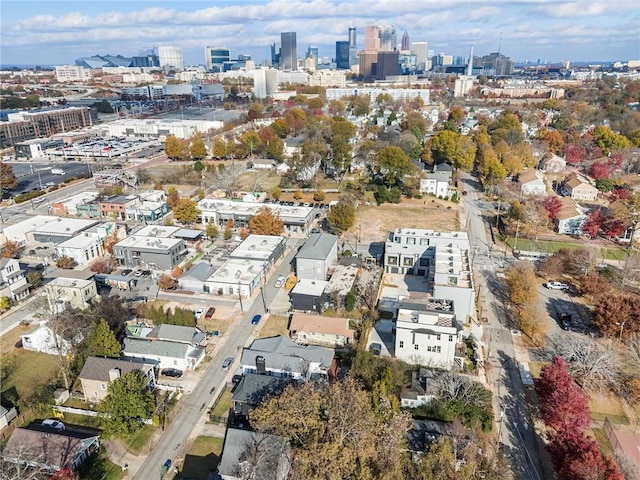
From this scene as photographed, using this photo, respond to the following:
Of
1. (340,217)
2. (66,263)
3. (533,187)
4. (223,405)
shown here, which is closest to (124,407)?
(223,405)

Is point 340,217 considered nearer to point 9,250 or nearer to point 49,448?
point 49,448

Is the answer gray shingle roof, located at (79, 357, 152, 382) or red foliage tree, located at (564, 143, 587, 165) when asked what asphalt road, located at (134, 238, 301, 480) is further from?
red foliage tree, located at (564, 143, 587, 165)

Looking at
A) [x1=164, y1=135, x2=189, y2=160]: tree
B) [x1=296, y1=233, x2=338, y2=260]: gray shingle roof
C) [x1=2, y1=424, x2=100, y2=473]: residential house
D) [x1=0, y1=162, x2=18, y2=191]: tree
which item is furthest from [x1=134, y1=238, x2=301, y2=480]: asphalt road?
[x1=164, y1=135, x2=189, y2=160]: tree

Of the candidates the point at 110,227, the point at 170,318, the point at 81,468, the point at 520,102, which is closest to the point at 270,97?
the point at 520,102

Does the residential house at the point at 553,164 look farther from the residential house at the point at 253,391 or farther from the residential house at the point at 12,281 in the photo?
the residential house at the point at 12,281

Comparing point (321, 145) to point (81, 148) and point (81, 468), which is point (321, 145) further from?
point (81, 468)

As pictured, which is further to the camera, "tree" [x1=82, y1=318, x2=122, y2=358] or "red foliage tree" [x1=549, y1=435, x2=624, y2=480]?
"tree" [x1=82, y1=318, x2=122, y2=358]

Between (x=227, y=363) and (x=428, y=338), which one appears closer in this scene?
(x=428, y=338)
